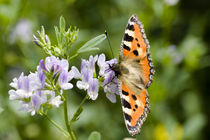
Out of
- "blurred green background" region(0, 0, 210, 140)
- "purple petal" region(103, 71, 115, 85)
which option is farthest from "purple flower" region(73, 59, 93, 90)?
"blurred green background" region(0, 0, 210, 140)

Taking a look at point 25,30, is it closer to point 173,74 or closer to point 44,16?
point 44,16

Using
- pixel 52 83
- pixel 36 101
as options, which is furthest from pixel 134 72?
pixel 36 101

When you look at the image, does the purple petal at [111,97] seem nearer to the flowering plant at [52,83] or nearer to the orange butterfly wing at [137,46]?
the flowering plant at [52,83]

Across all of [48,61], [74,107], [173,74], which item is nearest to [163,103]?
[173,74]

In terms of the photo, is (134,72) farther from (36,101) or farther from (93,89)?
(36,101)

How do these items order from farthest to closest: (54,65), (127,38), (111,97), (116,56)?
(116,56) < (127,38) < (111,97) < (54,65)

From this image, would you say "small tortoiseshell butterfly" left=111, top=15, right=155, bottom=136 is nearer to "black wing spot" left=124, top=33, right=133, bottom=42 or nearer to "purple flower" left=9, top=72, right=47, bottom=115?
"black wing spot" left=124, top=33, right=133, bottom=42
